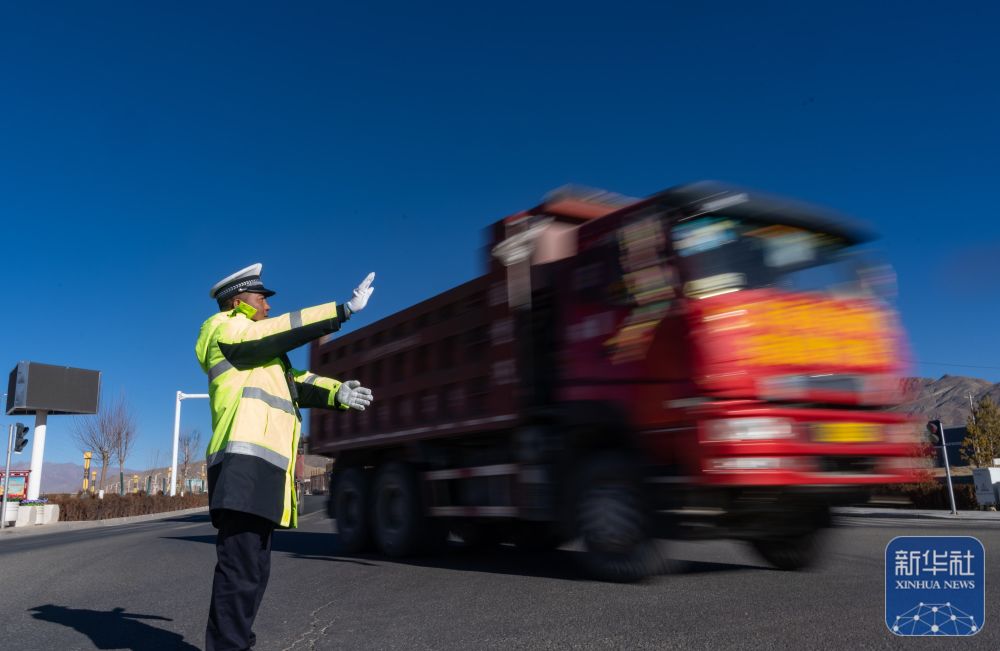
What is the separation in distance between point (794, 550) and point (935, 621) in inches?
107

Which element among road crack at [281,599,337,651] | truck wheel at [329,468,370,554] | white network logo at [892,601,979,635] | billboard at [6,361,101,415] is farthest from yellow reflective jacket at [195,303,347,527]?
billboard at [6,361,101,415]

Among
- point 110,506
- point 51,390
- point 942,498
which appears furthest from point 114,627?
point 51,390

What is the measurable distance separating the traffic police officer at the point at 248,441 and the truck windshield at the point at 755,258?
8.48 feet

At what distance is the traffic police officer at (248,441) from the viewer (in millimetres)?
3178

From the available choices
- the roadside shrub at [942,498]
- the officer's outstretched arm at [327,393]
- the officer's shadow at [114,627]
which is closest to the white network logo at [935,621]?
the officer's outstretched arm at [327,393]

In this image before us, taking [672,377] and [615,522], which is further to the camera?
[615,522]

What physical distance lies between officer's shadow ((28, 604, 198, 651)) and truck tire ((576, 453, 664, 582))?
278cm

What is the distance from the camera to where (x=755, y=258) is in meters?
5.50

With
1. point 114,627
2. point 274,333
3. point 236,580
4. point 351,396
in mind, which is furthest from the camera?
point 114,627

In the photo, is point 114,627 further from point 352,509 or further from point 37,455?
point 37,455

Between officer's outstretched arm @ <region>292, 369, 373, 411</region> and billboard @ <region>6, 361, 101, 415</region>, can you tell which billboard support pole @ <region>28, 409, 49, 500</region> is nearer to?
billboard @ <region>6, 361, 101, 415</region>

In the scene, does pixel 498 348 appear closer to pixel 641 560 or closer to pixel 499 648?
pixel 641 560

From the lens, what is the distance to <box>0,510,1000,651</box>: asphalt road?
3914 millimetres

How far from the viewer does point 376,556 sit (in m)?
8.84
